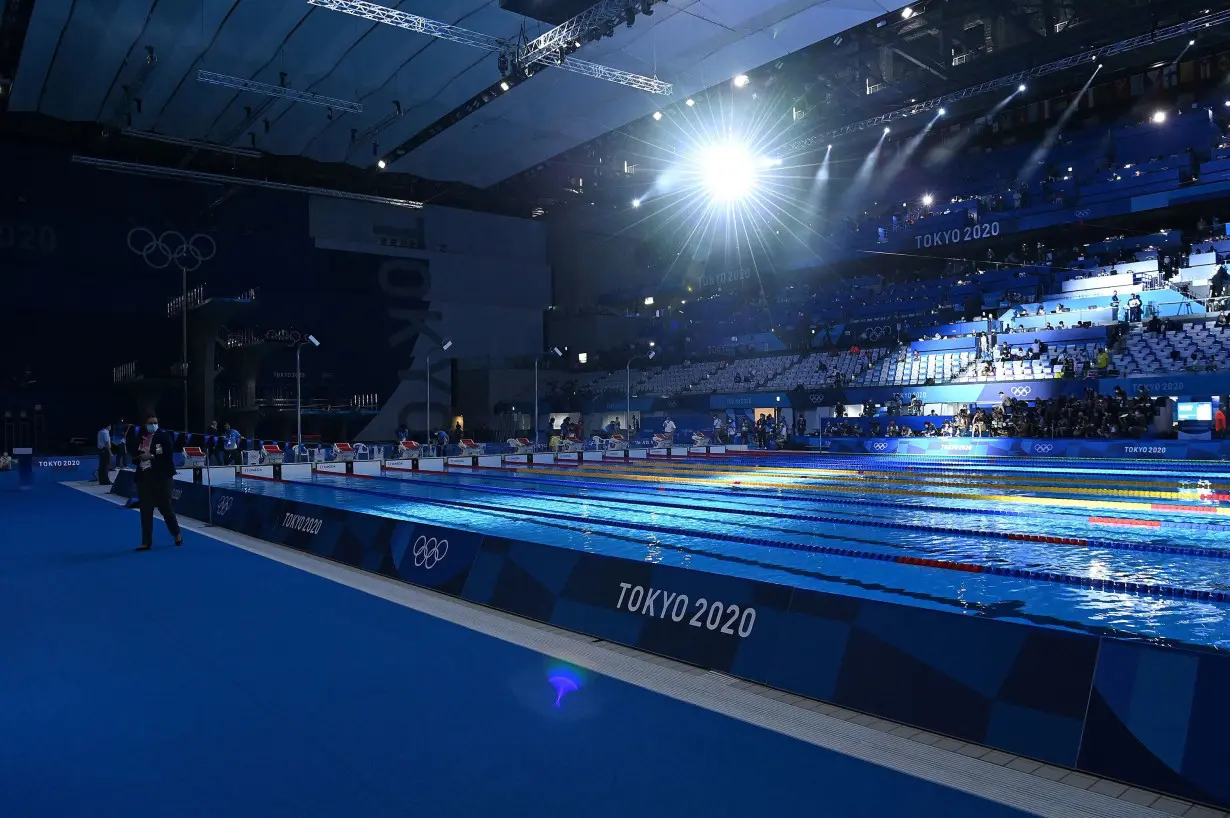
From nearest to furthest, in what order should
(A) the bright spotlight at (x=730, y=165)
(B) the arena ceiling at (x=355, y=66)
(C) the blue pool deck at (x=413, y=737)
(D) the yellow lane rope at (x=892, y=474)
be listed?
(C) the blue pool deck at (x=413, y=737) < (D) the yellow lane rope at (x=892, y=474) < (B) the arena ceiling at (x=355, y=66) < (A) the bright spotlight at (x=730, y=165)

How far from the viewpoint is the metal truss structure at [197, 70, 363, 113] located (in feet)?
57.9

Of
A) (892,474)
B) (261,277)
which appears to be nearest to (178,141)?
(261,277)

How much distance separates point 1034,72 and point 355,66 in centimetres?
1796

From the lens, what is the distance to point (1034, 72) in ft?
69.9

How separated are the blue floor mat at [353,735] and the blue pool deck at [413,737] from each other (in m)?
0.01

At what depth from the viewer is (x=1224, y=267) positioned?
2230 centimetres

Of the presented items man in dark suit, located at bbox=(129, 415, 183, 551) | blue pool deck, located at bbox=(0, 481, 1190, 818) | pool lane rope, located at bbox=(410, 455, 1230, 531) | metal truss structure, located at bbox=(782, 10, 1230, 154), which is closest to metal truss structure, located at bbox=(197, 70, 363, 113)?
pool lane rope, located at bbox=(410, 455, 1230, 531)

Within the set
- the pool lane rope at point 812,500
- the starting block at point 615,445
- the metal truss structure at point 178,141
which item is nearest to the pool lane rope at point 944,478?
the pool lane rope at point 812,500

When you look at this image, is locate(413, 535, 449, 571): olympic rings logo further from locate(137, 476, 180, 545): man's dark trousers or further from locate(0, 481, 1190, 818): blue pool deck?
locate(137, 476, 180, 545): man's dark trousers

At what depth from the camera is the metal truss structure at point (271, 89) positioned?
57.9 ft

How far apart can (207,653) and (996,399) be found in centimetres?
2244

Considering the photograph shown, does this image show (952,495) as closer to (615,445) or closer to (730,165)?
(615,445)

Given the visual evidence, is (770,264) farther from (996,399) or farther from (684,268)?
(996,399)

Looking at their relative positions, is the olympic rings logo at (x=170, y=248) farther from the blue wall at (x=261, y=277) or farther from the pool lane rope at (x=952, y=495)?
the pool lane rope at (x=952, y=495)
